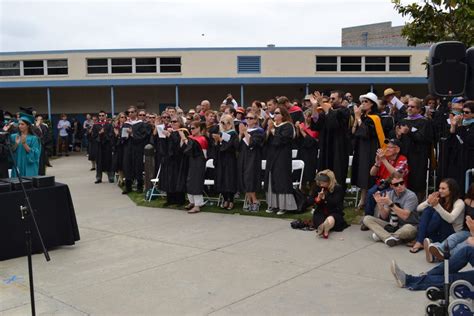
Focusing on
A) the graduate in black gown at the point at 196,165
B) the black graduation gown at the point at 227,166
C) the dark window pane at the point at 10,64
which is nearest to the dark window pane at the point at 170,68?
the dark window pane at the point at 10,64

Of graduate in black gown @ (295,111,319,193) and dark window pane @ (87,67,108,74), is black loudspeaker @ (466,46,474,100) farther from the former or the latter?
dark window pane @ (87,67,108,74)

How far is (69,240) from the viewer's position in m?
7.35

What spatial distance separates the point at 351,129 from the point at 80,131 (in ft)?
74.0

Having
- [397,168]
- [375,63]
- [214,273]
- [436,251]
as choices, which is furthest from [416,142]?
[375,63]

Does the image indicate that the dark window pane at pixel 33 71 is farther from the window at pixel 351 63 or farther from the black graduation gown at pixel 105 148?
the window at pixel 351 63

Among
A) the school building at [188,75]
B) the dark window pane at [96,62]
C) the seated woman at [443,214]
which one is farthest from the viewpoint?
the dark window pane at [96,62]

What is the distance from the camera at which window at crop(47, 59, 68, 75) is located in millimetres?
29094

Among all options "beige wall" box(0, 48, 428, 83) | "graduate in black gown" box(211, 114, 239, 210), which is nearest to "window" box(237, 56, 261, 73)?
"beige wall" box(0, 48, 428, 83)

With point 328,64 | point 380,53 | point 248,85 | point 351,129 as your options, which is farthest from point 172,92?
point 351,129

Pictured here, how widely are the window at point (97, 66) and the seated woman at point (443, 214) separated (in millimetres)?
25669

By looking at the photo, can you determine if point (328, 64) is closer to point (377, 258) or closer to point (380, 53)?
point (380, 53)

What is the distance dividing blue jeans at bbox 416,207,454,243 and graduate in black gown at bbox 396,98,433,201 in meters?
2.13

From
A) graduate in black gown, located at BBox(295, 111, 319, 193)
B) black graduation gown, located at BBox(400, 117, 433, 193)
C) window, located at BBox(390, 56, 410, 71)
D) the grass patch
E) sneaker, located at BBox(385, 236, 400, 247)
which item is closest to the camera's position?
sneaker, located at BBox(385, 236, 400, 247)

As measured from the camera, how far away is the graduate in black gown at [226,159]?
9867mm
